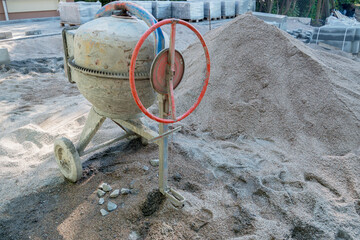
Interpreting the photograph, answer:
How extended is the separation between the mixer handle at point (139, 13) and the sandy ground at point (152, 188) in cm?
125

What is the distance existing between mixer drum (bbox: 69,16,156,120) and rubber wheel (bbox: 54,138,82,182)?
1.87ft

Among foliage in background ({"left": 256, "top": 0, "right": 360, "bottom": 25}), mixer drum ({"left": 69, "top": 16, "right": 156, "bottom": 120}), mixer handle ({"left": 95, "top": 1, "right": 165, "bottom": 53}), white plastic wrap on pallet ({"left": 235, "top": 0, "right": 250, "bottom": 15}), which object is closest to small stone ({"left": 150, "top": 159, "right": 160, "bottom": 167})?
mixer drum ({"left": 69, "top": 16, "right": 156, "bottom": 120})

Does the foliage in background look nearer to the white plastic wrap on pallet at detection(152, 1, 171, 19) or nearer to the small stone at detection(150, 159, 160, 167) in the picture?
the white plastic wrap on pallet at detection(152, 1, 171, 19)

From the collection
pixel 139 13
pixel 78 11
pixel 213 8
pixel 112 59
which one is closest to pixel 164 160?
pixel 112 59

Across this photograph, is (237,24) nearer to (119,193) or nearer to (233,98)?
(233,98)

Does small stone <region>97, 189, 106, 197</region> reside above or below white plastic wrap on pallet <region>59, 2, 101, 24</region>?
below

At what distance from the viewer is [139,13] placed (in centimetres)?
233

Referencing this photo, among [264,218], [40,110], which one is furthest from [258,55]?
[40,110]

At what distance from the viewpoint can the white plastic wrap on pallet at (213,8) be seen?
11461 mm

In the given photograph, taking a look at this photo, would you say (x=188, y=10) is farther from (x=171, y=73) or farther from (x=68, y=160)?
(x=171, y=73)

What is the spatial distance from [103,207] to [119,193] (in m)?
0.19

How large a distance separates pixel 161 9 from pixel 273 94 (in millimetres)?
8048

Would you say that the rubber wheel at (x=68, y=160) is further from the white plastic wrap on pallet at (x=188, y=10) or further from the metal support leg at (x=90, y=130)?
the white plastic wrap on pallet at (x=188, y=10)

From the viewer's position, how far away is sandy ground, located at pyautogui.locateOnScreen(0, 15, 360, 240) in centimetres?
233
